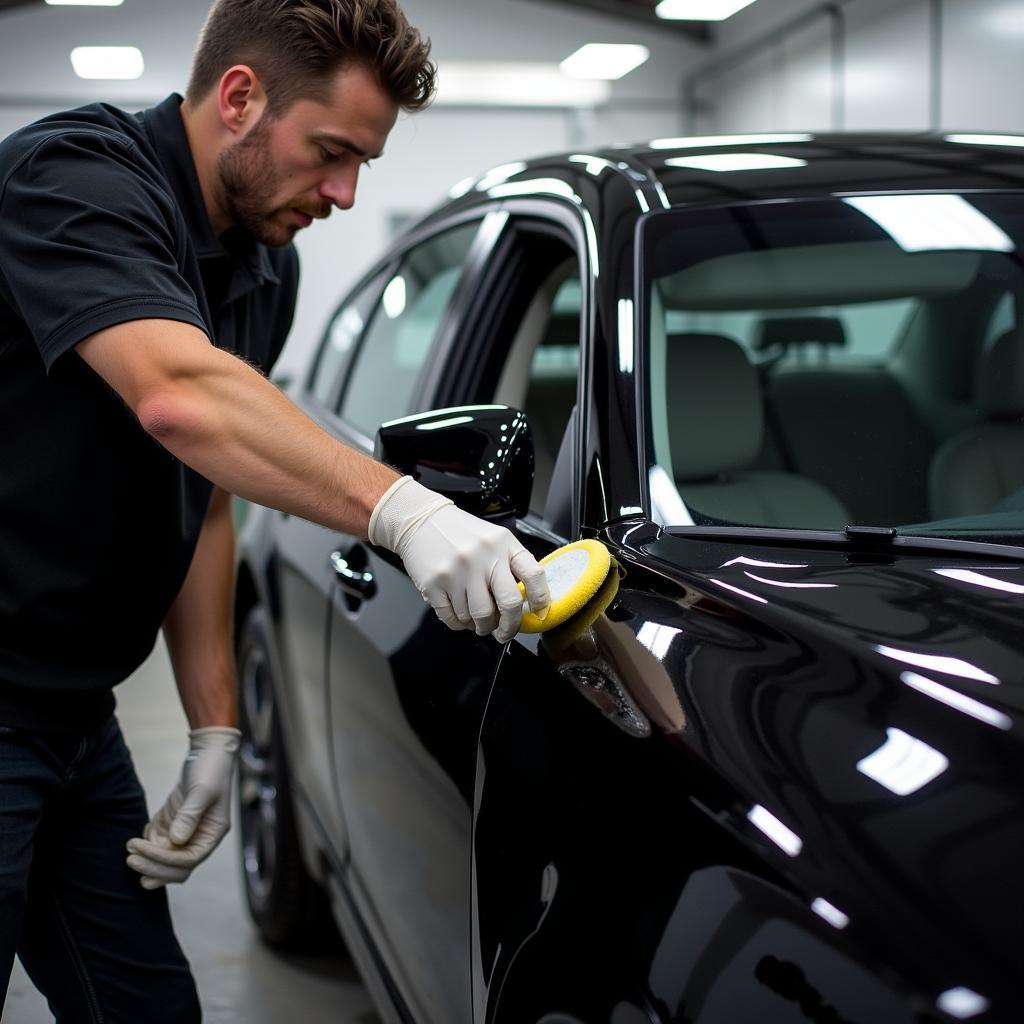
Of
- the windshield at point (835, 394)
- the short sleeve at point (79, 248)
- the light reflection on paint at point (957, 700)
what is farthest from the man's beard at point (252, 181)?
the light reflection on paint at point (957, 700)

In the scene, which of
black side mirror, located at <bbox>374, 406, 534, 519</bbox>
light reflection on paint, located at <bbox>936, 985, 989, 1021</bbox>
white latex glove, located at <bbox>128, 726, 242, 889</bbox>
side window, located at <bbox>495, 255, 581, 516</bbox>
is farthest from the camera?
side window, located at <bbox>495, 255, 581, 516</bbox>

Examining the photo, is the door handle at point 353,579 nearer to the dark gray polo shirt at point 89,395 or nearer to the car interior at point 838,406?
the dark gray polo shirt at point 89,395

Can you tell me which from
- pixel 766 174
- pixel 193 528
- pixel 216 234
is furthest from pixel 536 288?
pixel 193 528

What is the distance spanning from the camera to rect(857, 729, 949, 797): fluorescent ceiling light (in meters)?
0.87

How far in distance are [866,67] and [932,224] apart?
6874 mm

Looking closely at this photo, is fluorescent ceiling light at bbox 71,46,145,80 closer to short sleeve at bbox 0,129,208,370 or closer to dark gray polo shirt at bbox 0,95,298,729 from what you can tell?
dark gray polo shirt at bbox 0,95,298,729

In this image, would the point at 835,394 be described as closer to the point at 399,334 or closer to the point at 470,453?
the point at 470,453

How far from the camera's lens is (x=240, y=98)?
1515 millimetres

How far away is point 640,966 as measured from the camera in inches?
37.4

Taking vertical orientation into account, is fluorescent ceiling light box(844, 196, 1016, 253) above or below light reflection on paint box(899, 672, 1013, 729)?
above

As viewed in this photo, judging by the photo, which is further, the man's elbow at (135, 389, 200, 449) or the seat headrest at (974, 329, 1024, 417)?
the seat headrest at (974, 329, 1024, 417)

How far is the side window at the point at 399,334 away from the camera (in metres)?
2.52

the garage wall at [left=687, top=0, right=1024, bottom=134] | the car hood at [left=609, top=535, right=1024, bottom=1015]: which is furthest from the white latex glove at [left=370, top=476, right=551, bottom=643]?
the garage wall at [left=687, top=0, right=1024, bottom=134]

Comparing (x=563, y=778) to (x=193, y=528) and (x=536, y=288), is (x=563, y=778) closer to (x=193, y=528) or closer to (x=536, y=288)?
(x=193, y=528)
